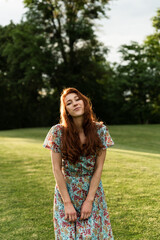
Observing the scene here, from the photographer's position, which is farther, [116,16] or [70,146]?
[116,16]

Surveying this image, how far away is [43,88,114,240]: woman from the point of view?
2.45 metres

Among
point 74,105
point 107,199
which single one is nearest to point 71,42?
point 107,199

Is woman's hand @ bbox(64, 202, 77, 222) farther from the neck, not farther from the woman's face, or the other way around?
the woman's face

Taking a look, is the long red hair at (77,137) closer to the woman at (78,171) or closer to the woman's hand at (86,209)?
the woman at (78,171)

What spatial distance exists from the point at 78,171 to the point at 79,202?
280 millimetres

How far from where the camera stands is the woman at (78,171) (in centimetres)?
245

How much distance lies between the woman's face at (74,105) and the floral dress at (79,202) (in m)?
0.18

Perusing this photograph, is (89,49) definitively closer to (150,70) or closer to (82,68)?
(82,68)

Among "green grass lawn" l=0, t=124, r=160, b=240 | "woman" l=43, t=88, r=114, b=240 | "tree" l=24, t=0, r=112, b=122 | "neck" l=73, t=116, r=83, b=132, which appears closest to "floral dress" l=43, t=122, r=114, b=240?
"woman" l=43, t=88, r=114, b=240

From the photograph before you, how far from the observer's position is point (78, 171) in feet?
8.36

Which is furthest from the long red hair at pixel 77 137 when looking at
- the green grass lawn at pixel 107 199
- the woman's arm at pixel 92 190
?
the green grass lawn at pixel 107 199

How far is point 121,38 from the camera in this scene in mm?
36625

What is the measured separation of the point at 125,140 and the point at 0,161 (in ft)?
33.9

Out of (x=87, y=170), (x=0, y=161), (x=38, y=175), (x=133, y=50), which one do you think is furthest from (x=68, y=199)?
(x=133, y=50)
